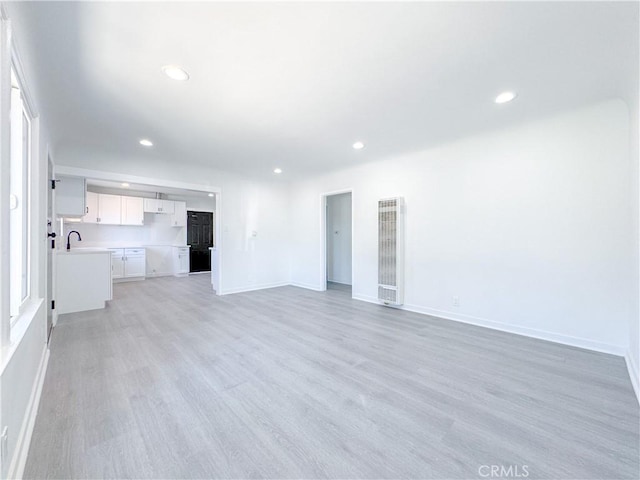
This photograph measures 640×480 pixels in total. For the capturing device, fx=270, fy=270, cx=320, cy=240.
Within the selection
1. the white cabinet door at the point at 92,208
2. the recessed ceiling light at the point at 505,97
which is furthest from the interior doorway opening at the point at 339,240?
the white cabinet door at the point at 92,208

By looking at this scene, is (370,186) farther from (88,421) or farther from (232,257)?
(88,421)

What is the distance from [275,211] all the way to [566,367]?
17.1ft

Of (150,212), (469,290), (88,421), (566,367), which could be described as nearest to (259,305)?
(88,421)

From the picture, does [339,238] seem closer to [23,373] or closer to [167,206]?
[167,206]

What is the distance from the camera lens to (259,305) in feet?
14.5

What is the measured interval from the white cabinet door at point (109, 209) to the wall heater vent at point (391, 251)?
6.31 m

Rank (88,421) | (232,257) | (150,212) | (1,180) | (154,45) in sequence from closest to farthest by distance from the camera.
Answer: (1,180)
(88,421)
(154,45)
(232,257)
(150,212)

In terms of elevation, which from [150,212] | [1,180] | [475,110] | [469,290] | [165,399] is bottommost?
[165,399]

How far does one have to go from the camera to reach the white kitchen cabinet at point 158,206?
276 inches

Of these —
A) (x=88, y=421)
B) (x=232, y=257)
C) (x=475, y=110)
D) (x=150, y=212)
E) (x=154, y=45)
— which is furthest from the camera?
(x=150, y=212)

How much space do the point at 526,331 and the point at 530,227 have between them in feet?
3.81

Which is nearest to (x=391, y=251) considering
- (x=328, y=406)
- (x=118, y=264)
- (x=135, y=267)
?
(x=328, y=406)

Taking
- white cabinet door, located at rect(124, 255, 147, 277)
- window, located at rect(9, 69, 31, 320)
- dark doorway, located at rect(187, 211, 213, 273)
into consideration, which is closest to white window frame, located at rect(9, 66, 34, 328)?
window, located at rect(9, 69, 31, 320)

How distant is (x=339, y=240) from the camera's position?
657 centimetres
